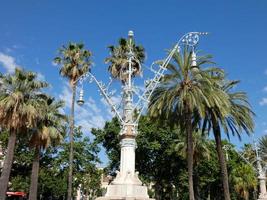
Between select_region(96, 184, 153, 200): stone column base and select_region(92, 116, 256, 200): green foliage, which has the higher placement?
select_region(92, 116, 256, 200): green foliage

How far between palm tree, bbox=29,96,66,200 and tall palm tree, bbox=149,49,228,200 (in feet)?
32.2

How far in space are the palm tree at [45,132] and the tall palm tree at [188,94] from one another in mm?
9819

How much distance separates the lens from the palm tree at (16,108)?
2414 cm

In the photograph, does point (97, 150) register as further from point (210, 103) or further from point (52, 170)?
point (210, 103)

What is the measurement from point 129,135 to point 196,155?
82.0ft

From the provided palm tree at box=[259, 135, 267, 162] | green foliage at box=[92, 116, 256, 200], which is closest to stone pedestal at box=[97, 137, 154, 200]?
→ green foliage at box=[92, 116, 256, 200]

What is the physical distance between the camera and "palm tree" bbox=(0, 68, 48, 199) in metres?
24.1

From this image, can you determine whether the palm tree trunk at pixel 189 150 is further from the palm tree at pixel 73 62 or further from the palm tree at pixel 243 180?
the palm tree at pixel 243 180

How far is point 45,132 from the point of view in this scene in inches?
1112

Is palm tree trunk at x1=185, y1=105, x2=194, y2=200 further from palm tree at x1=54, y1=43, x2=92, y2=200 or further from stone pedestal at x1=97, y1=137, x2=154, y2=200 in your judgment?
palm tree at x1=54, y1=43, x2=92, y2=200

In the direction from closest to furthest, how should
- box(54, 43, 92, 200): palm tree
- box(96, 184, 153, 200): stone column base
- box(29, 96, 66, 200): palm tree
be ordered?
box(96, 184, 153, 200): stone column base → box(29, 96, 66, 200): palm tree → box(54, 43, 92, 200): palm tree

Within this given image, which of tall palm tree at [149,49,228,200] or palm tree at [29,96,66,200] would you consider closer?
tall palm tree at [149,49,228,200]

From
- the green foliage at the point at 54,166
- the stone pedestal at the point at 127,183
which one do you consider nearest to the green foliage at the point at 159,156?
the green foliage at the point at 54,166

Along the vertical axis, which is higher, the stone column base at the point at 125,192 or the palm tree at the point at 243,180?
the palm tree at the point at 243,180
